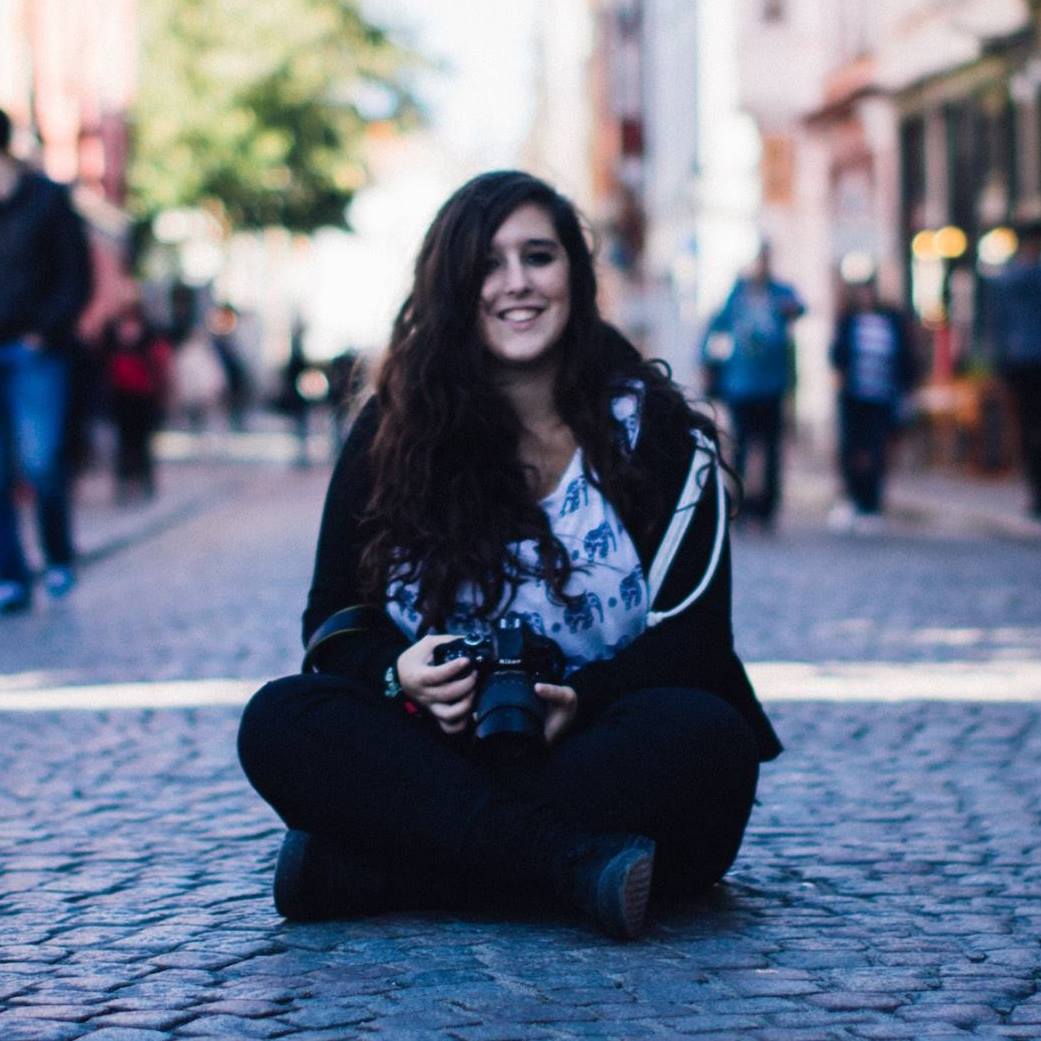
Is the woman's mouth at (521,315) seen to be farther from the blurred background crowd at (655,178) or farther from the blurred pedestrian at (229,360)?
the blurred pedestrian at (229,360)

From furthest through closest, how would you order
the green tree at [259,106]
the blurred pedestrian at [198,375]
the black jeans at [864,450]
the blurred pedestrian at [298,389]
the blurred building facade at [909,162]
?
1. the green tree at [259,106]
2. the blurred pedestrian at [298,389]
3. the blurred pedestrian at [198,375]
4. the blurred building facade at [909,162]
5. the black jeans at [864,450]

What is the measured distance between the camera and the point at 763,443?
55.0 ft

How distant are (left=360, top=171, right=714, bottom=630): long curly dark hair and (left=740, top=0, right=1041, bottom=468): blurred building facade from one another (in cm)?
1504

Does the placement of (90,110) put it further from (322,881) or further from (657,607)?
(322,881)

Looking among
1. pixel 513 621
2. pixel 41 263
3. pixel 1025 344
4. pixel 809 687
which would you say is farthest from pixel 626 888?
pixel 1025 344

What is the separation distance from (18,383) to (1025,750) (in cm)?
534

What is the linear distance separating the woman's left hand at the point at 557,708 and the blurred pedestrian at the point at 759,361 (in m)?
11.9

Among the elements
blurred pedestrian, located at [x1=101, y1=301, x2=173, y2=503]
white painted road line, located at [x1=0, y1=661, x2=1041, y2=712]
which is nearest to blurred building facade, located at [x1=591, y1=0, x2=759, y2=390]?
blurred pedestrian, located at [x1=101, y1=301, x2=173, y2=503]

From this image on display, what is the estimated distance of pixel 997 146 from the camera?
25.3 meters

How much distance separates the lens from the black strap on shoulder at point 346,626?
4762mm

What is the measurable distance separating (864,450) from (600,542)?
12613mm

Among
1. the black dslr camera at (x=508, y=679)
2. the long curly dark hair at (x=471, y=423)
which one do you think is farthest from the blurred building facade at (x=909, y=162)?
the black dslr camera at (x=508, y=679)

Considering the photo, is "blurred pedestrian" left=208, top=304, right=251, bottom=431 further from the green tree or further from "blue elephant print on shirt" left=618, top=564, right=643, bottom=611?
"blue elephant print on shirt" left=618, top=564, right=643, bottom=611

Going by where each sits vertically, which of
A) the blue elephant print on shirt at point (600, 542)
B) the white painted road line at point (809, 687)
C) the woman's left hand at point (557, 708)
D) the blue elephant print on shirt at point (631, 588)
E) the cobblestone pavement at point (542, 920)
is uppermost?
the blue elephant print on shirt at point (600, 542)
